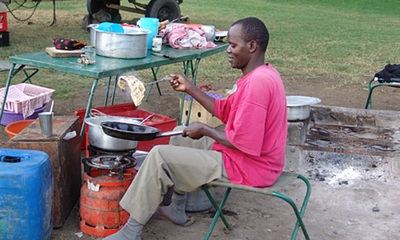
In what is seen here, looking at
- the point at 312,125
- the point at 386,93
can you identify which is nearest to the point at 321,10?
the point at 386,93

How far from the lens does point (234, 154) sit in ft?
10.8

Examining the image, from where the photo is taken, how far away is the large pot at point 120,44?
454cm

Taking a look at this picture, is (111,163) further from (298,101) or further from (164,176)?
(298,101)

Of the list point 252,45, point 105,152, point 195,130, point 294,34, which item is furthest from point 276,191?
point 294,34

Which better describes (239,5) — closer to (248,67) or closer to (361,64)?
(361,64)

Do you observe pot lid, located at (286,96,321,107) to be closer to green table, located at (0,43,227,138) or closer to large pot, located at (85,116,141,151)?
green table, located at (0,43,227,138)

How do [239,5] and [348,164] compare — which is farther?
[239,5]

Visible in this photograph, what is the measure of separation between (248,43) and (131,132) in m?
0.85

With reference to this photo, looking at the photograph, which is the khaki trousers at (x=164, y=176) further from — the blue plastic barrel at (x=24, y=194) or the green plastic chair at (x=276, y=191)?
the blue plastic barrel at (x=24, y=194)

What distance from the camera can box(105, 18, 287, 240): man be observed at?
3.14 m

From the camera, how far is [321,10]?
68.6ft

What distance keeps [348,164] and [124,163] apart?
2.22 m

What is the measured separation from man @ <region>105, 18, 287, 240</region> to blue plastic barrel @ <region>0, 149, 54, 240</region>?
0.44m

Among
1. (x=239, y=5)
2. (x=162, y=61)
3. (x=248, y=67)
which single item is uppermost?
(x=248, y=67)
